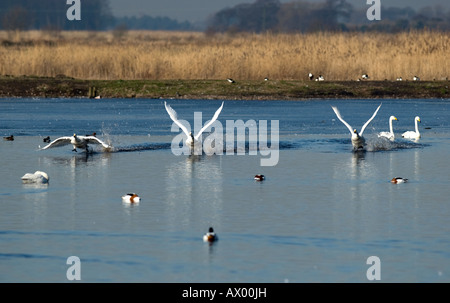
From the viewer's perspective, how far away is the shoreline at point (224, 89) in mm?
36344

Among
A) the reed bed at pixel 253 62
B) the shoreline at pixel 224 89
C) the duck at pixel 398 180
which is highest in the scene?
the reed bed at pixel 253 62

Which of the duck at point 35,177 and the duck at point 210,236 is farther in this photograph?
the duck at point 35,177

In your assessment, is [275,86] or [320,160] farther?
[275,86]

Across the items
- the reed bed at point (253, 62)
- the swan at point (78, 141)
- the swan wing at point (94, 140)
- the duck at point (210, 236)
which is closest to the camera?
the duck at point (210, 236)

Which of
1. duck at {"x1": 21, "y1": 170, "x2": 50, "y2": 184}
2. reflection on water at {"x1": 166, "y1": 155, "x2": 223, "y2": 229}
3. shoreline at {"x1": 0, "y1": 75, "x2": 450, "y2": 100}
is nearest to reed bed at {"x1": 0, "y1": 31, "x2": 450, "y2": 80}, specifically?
shoreline at {"x1": 0, "y1": 75, "x2": 450, "y2": 100}

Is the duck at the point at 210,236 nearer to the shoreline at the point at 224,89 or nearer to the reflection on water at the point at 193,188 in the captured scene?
the reflection on water at the point at 193,188

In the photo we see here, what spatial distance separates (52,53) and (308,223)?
30.0m

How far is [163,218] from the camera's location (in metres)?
13.2

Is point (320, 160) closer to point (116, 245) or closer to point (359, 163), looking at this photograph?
point (359, 163)
